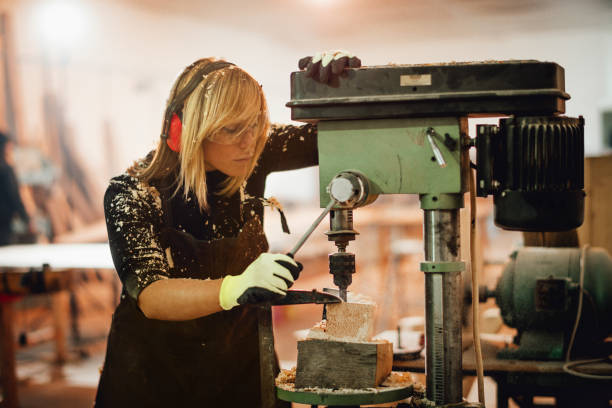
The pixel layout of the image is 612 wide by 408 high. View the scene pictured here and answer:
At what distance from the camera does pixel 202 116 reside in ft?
4.45

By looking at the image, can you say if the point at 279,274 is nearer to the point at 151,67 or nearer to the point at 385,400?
the point at 385,400

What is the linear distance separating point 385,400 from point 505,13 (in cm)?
587

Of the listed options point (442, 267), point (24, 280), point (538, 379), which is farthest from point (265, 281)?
point (24, 280)

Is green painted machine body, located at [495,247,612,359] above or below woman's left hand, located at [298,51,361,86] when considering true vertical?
below

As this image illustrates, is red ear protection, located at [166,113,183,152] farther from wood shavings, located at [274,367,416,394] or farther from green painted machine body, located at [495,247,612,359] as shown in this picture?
green painted machine body, located at [495,247,612,359]

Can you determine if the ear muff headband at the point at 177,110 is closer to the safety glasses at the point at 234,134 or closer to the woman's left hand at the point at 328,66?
the safety glasses at the point at 234,134

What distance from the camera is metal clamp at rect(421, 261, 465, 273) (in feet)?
3.62

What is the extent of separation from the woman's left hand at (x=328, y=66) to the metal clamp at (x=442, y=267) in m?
0.39

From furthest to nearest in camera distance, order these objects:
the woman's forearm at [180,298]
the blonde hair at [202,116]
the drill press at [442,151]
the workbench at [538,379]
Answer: the workbench at [538,379] → the blonde hair at [202,116] → the woman's forearm at [180,298] → the drill press at [442,151]

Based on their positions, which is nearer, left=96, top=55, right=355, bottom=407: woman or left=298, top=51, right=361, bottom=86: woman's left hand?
left=298, top=51, right=361, bottom=86: woman's left hand

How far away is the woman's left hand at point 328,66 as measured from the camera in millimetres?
1121

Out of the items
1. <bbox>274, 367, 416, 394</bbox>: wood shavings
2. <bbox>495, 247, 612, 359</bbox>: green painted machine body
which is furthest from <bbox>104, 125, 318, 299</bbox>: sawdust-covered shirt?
<bbox>495, 247, 612, 359</bbox>: green painted machine body

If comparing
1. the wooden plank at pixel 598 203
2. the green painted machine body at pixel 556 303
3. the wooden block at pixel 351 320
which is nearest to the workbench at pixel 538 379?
the green painted machine body at pixel 556 303

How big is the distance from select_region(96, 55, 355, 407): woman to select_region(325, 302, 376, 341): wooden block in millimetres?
265
